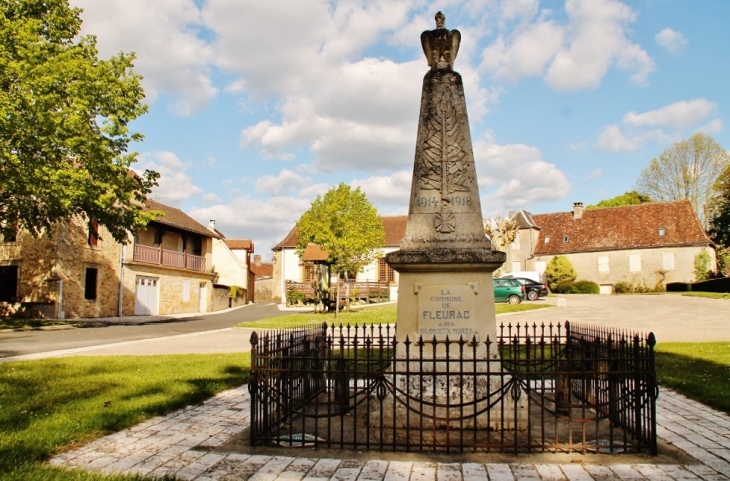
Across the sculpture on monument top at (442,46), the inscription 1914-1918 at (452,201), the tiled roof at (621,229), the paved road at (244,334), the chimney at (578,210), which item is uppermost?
the chimney at (578,210)

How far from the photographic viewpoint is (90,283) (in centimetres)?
2794

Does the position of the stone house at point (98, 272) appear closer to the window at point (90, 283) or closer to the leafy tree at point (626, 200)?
the window at point (90, 283)

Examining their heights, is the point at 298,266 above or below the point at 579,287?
above

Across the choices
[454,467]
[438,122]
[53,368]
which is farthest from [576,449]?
[53,368]

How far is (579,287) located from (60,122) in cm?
3867

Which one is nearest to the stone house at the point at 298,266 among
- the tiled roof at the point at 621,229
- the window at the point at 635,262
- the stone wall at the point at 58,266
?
the tiled roof at the point at 621,229

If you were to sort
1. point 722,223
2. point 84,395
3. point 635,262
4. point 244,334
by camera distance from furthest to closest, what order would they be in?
point 635,262 → point 722,223 → point 244,334 → point 84,395

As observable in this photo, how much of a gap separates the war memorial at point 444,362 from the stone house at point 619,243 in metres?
42.1

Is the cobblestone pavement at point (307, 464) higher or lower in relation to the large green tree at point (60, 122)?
lower

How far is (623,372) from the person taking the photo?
4.82 metres

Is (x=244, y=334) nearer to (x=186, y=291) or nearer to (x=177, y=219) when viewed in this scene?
(x=186, y=291)

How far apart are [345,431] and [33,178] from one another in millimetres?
16768

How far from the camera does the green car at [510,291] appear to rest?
2814 cm

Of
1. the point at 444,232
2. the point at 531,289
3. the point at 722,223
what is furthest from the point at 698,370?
the point at 722,223
